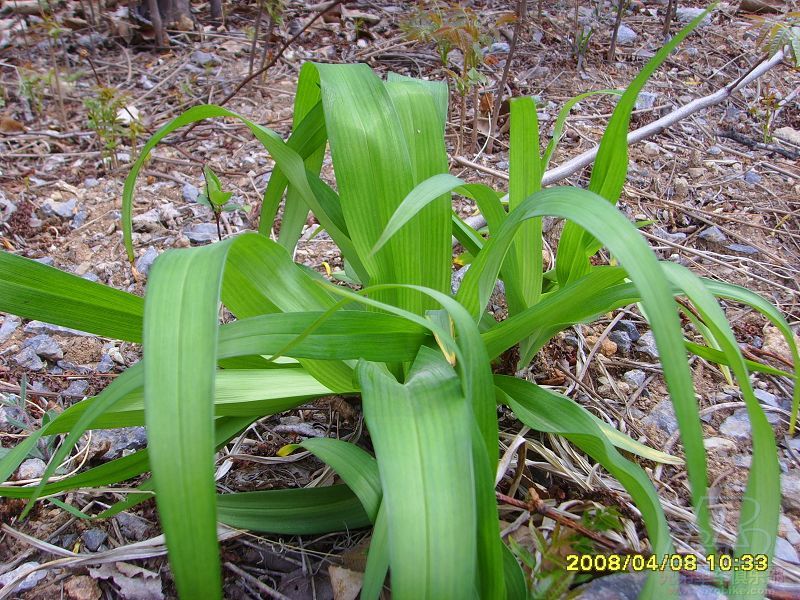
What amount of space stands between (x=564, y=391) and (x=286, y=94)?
1.72 m

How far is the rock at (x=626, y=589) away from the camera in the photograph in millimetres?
759

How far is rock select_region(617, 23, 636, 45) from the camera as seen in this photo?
2681mm

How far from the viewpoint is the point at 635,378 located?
1.25 meters

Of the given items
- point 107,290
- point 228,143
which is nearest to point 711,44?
point 228,143

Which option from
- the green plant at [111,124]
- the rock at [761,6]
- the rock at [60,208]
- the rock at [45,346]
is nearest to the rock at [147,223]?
the rock at [60,208]

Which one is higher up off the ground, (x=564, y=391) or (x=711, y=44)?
(x=711, y=44)

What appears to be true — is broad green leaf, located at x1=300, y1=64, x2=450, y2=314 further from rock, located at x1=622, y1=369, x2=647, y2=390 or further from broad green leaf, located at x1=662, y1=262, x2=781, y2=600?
rock, located at x1=622, y1=369, x2=647, y2=390

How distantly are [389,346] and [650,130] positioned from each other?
145 cm

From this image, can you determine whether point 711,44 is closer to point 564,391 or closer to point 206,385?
point 564,391

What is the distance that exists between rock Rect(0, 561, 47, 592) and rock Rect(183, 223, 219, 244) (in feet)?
3.12

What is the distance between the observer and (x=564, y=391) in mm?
1184

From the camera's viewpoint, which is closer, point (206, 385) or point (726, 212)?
point (206, 385)

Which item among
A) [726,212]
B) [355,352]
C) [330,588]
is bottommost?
[330,588]

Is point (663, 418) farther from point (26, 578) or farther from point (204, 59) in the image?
point (204, 59)
